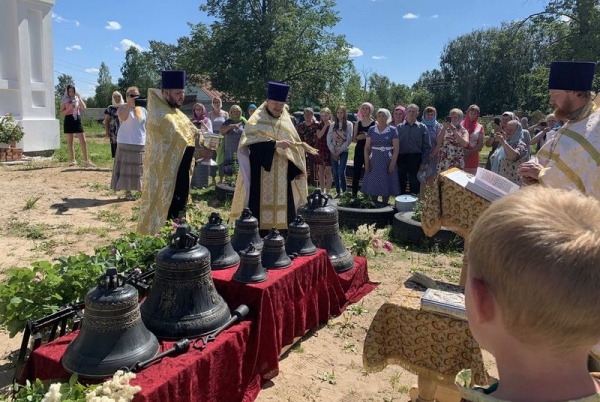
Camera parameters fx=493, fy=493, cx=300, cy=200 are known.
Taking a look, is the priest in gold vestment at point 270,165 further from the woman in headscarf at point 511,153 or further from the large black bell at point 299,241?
the woman in headscarf at point 511,153

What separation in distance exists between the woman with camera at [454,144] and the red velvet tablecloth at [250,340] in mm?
3938

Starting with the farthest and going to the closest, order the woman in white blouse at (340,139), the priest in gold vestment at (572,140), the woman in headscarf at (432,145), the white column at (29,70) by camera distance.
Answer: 1. the white column at (29,70)
2. the woman in white blouse at (340,139)
3. the woman in headscarf at (432,145)
4. the priest in gold vestment at (572,140)

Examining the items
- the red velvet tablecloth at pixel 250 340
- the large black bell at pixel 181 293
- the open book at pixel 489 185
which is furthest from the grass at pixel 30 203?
the open book at pixel 489 185

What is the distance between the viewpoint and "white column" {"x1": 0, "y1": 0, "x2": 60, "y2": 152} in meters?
13.3

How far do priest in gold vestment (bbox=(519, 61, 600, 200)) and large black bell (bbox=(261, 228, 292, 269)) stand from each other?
5.46 feet

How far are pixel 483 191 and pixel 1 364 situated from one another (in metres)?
3.38

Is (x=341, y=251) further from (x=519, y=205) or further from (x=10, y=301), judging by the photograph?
(x=519, y=205)

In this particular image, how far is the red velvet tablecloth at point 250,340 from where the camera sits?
2262 mm

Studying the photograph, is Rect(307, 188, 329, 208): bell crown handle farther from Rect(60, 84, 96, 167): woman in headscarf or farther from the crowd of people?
Rect(60, 84, 96, 167): woman in headscarf

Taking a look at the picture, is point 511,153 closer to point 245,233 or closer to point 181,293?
point 245,233

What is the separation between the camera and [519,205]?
98cm

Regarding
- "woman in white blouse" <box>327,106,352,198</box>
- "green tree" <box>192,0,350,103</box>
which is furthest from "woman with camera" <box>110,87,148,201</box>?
"green tree" <box>192,0,350,103</box>

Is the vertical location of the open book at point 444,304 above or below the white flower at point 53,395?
above

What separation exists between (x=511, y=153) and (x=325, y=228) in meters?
4.16
